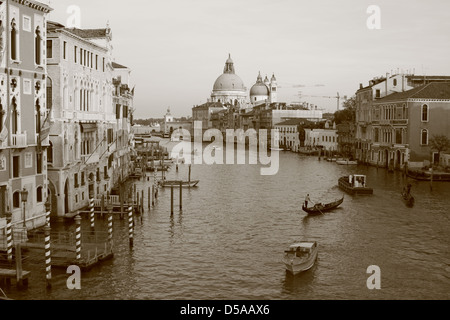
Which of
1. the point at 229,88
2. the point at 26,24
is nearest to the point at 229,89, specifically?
the point at 229,88

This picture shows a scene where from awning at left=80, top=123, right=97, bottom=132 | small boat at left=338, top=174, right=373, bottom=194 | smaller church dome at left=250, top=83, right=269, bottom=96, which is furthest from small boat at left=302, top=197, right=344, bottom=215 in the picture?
smaller church dome at left=250, top=83, right=269, bottom=96

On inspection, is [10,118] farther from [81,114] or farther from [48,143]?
[81,114]

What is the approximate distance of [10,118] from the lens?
15.6 metres

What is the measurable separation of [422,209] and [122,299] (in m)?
14.3

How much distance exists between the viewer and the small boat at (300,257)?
13.9 meters

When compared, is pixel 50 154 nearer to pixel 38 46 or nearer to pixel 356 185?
pixel 38 46

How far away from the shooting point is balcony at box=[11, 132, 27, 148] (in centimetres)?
1563

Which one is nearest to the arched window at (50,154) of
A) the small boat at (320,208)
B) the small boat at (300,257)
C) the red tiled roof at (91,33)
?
the red tiled roof at (91,33)

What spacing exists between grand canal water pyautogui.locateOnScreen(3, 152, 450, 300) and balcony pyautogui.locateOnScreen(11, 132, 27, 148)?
3620 millimetres

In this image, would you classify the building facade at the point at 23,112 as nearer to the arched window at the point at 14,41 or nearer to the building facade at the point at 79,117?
the arched window at the point at 14,41

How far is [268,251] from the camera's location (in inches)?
640

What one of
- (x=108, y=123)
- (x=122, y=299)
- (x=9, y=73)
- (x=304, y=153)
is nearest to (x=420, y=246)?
(x=122, y=299)

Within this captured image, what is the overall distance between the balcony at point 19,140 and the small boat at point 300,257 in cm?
739

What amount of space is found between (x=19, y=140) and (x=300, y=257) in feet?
25.6
